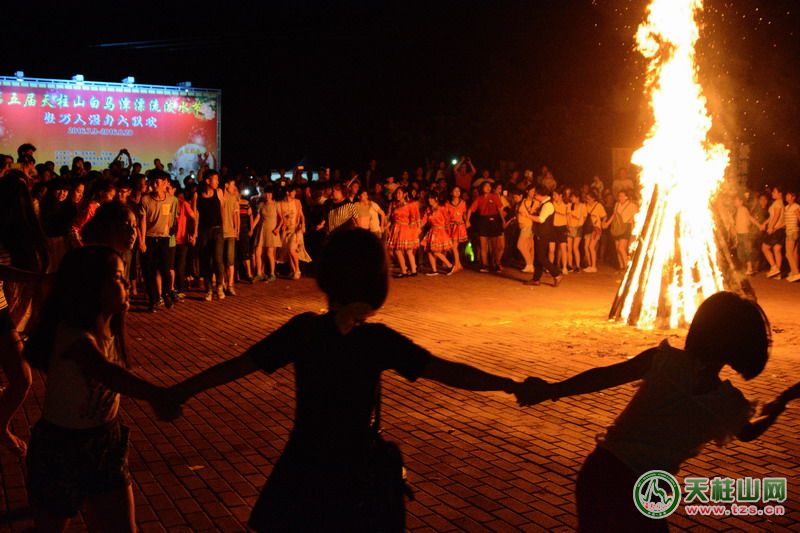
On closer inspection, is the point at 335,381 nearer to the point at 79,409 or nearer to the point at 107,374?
the point at 107,374

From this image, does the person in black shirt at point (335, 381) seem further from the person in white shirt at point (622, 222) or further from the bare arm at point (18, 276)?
the person in white shirt at point (622, 222)

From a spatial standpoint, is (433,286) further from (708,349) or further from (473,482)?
(708,349)

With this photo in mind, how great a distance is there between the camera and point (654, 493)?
110 inches

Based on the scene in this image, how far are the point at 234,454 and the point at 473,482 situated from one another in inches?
68.9

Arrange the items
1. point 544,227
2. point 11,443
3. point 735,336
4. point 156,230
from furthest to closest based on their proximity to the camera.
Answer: point 544,227 → point 156,230 → point 11,443 → point 735,336

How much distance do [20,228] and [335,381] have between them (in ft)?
12.3

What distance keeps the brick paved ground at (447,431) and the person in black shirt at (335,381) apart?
2064mm

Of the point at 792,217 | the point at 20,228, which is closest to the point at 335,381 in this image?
the point at 20,228

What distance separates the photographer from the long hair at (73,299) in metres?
3.11

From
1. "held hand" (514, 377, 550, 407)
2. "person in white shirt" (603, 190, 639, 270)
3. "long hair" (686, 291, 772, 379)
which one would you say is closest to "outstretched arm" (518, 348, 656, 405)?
"held hand" (514, 377, 550, 407)

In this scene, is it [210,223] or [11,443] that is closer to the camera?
[11,443]

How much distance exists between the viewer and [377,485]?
254 cm

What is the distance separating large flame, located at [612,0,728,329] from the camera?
10.7 metres

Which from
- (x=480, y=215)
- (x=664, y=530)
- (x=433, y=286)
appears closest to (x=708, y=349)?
(x=664, y=530)
